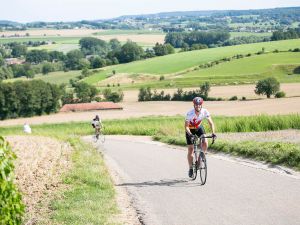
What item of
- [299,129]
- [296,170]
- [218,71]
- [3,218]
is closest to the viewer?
[3,218]

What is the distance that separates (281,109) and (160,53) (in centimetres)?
10422

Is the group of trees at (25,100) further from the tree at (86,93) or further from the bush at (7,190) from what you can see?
the bush at (7,190)

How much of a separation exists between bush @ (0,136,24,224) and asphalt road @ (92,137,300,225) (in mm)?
4259

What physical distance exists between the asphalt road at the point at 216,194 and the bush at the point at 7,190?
168 inches

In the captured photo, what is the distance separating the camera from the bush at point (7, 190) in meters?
5.25

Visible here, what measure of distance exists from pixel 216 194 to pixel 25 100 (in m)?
70.9

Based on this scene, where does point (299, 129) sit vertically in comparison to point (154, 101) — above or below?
above

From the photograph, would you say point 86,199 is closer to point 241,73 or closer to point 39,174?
point 39,174

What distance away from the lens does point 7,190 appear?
17.7 ft

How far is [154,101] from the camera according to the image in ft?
266

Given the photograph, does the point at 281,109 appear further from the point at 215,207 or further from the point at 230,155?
the point at 215,207

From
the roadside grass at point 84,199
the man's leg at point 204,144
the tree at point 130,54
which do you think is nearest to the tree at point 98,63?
the tree at point 130,54

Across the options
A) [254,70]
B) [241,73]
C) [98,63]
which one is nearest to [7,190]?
[241,73]

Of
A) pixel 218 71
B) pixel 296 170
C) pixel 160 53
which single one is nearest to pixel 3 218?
pixel 296 170
